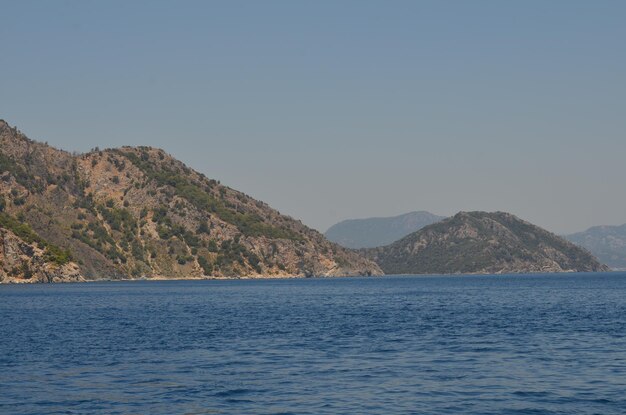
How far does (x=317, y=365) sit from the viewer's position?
192 ft

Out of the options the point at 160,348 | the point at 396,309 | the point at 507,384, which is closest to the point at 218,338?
the point at 160,348

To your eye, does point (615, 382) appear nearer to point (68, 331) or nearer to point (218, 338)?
point (218, 338)

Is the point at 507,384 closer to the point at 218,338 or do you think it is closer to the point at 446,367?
the point at 446,367

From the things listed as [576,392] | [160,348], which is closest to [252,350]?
[160,348]

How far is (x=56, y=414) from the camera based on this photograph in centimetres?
4266

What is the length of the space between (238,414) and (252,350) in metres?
25.8

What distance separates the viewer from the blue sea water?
148ft

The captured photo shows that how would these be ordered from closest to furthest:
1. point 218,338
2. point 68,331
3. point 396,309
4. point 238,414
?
point 238,414 < point 218,338 < point 68,331 < point 396,309

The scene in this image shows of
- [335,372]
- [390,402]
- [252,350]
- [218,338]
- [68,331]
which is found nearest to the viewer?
[390,402]

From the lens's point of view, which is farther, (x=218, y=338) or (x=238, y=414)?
(x=218, y=338)

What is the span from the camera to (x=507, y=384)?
5022 cm

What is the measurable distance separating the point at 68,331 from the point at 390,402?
164ft

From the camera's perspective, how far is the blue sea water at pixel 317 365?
45000 mm

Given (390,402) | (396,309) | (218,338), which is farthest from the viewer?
(396,309)
